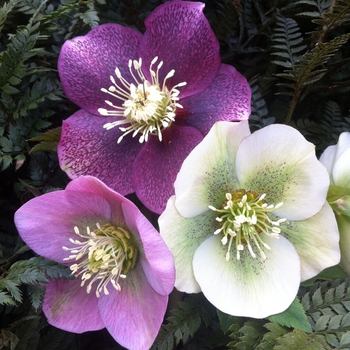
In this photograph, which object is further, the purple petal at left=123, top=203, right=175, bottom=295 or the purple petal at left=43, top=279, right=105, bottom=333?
the purple petal at left=43, top=279, right=105, bottom=333

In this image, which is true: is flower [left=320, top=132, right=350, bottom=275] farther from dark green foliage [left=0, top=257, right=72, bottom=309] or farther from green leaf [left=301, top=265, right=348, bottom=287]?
dark green foliage [left=0, top=257, right=72, bottom=309]

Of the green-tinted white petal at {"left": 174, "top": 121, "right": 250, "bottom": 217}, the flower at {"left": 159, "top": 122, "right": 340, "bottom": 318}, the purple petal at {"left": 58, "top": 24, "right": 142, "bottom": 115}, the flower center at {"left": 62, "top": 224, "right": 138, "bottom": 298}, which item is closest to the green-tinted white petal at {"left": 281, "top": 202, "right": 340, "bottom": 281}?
the flower at {"left": 159, "top": 122, "right": 340, "bottom": 318}

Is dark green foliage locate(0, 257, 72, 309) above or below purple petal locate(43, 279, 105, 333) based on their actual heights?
above

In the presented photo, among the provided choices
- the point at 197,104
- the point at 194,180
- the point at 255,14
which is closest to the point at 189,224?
the point at 194,180

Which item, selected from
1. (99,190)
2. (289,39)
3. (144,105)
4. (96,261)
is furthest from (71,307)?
(289,39)

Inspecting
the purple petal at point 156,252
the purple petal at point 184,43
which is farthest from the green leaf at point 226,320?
the purple petal at point 184,43

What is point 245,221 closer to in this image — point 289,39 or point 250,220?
point 250,220
